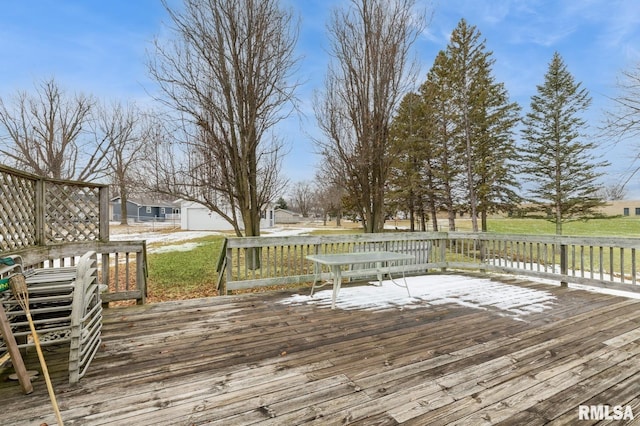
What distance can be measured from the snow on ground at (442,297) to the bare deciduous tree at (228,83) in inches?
141

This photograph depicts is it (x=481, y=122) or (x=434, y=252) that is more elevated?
(x=481, y=122)

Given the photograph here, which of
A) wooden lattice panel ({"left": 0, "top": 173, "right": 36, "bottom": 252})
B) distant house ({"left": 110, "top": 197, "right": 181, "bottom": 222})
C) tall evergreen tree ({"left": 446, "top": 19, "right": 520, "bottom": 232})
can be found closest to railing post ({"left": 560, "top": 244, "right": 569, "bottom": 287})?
wooden lattice panel ({"left": 0, "top": 173, "right": 36, "bottom": 252})

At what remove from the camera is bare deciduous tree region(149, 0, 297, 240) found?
647 centimetres

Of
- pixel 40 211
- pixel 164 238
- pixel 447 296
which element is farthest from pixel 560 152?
pixel 164 238

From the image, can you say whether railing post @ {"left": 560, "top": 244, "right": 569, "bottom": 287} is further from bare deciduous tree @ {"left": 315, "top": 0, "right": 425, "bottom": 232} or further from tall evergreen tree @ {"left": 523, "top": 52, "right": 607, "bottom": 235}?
tall evergreen tree @ {"left": 523, "top": 52, "right": 607, "bottom": 235}

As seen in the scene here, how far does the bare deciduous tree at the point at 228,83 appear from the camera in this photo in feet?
21.2

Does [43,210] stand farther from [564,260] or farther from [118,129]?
[118,129]

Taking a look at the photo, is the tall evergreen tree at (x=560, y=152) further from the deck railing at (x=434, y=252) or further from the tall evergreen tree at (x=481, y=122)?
the deck railing at (x=434, y=252)

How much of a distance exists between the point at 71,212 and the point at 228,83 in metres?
4.02

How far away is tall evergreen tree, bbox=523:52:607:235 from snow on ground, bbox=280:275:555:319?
1602 centimetres

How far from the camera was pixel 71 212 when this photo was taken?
4137mm

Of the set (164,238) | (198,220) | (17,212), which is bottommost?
(164,238)

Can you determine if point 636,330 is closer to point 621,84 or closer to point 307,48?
point 307,48

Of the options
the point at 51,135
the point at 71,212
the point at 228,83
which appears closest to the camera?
the point at 71,212
